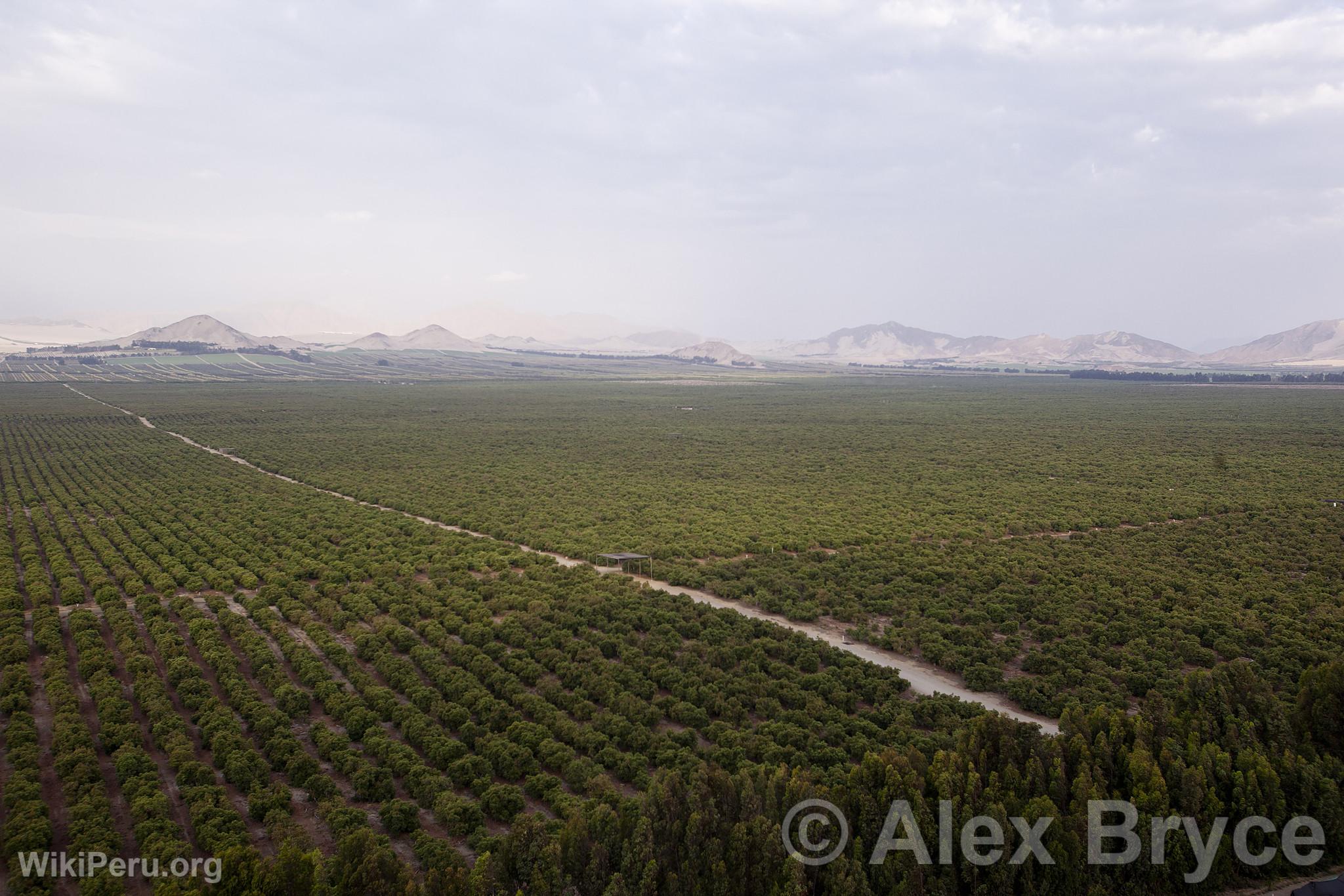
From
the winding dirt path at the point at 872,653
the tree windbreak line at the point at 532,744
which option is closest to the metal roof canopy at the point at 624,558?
the winding dirt path at the point at 872,653

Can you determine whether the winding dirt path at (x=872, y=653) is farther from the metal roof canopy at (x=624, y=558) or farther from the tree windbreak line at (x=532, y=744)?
the tree windbreak line at (x=532, y=744)

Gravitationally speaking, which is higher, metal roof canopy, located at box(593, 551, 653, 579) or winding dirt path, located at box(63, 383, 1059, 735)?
metal roof canopy, located at box(593, 551, 653, 579)

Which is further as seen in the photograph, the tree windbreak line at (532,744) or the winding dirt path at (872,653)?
the winding dirt path at (872,653)

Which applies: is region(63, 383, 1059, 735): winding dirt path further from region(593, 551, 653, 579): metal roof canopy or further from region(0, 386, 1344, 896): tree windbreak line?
region(0, 386, 1344, 896): tree windbreak line

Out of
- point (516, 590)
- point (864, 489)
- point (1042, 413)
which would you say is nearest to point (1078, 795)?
point (516, 590)

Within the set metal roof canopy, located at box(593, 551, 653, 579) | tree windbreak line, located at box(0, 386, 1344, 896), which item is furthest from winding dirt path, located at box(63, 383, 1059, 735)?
tree windbreak line, located at box(0, 386, 1344, 896)

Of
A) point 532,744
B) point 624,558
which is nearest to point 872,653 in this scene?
point 532,744

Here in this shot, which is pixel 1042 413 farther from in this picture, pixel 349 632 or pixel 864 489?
pixel 349 632

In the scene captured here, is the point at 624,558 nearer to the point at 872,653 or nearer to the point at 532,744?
the point at 872,653
